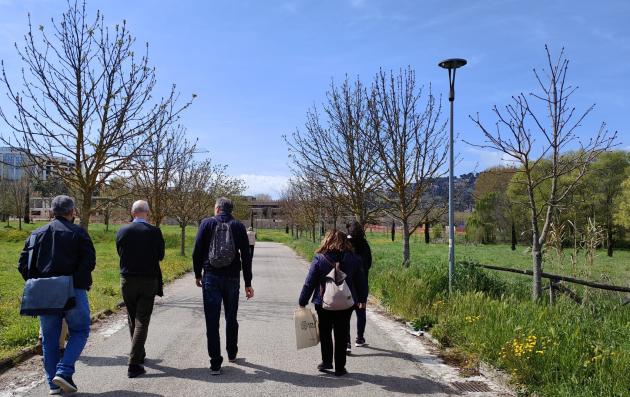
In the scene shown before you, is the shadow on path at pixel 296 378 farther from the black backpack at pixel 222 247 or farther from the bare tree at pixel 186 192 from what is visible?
the bare tree at pixel 186 192

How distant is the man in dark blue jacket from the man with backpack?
1.21 m

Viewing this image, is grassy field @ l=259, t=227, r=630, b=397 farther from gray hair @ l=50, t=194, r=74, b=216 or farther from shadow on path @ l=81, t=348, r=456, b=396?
gray hair @ l=50, t=194, r=74, b=216

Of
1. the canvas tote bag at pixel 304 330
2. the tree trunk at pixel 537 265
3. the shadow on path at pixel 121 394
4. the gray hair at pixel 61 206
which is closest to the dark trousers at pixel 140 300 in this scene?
the shadow on path at pixel 121 394

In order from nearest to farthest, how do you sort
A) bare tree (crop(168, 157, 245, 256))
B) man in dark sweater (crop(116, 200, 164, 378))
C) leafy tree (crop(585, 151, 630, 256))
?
man in dark sweater (crop(116, 200, 164, 378)), bare tree (crop(168, 157, 245, 256)), leafy tree (crop(585, 151, 630, 256))

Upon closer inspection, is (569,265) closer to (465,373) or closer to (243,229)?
(465,373)

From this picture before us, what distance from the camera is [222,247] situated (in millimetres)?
5996

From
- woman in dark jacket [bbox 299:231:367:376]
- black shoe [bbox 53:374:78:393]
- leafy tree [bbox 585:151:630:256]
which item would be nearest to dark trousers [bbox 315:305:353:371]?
woman in dark jacket [bbox 299:231:367:376]

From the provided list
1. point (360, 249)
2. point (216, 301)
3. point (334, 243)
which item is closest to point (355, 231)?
point (360, 249)

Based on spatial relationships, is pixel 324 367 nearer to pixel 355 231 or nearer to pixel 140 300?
pixel 355 231

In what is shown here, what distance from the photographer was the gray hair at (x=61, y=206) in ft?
17.7

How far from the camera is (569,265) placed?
9.79 m

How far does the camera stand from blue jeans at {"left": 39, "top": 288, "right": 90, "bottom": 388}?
5117mm

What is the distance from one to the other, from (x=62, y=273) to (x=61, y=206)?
0.71m

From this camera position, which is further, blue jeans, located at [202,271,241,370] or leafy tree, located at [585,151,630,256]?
leafy tree, located at [585,151,630,256]
